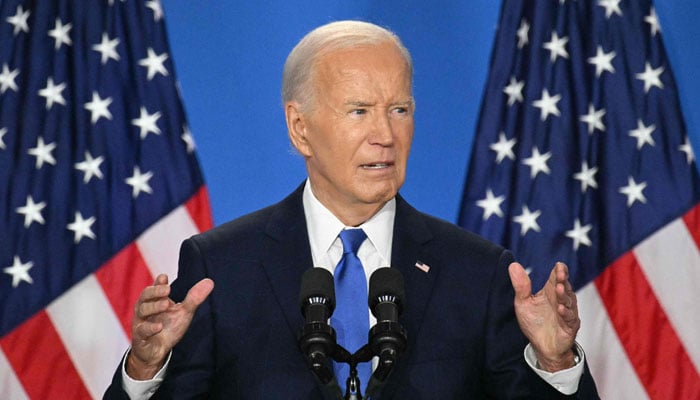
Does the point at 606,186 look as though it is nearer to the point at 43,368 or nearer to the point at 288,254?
the point at 288,254

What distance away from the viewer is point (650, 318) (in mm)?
Result: 3555

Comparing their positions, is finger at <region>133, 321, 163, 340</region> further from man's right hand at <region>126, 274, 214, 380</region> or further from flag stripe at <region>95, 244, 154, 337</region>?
flag stripe at <region>95, 244, 154, 337</region>

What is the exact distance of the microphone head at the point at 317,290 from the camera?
5.57 feet

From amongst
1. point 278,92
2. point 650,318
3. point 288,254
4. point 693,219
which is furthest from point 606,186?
point 288,254

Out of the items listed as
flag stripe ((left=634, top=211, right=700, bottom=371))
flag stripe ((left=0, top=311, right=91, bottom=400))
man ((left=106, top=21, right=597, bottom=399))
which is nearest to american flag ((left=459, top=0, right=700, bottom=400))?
flag stripe ((left=634, top=211, right=700, bottom=371))

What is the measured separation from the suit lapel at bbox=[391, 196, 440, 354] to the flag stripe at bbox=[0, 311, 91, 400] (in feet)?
5.68

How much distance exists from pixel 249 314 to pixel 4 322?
1.70 m

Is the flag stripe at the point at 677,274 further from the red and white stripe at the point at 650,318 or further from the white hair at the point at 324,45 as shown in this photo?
the white hair at the point at 324,45

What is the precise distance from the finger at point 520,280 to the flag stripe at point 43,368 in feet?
6.89

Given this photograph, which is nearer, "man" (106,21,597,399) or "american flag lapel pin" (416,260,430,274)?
"man" (106,21,597,399)

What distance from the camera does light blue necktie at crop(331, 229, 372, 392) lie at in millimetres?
2129

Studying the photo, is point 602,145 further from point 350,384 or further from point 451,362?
point 350,384

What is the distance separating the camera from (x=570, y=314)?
190 cm

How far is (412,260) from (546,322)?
377 mm
